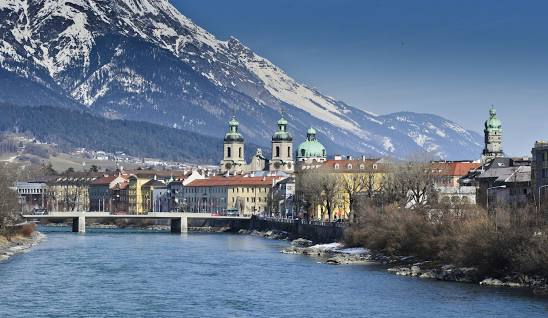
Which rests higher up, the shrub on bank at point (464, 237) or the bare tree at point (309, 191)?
the bare tree at point (309, 191)

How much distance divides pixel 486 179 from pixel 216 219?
65.9 meters

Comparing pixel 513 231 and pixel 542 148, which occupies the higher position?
pixel 542 148

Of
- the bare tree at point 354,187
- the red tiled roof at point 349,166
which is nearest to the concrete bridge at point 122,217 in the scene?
the red tiled roof at point 349,166

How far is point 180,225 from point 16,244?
55185 millimetres

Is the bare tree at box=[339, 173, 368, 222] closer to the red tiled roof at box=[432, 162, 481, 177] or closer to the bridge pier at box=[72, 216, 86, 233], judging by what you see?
the red tiled roof at box=[432, 162, 481, 177]

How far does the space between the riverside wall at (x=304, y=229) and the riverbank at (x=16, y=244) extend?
24.3 metres

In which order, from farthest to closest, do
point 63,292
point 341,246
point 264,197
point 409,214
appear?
point 264,197
point 341,246
point 409,214
point 63,292

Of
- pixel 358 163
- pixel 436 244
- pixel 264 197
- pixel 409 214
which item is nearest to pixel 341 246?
pixel 409 214

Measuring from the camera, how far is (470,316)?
189ft

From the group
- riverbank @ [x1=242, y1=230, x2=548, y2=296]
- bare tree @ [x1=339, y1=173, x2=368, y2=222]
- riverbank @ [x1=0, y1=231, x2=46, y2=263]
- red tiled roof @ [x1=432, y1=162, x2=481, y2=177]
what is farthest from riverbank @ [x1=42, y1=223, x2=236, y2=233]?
riverbank @ [x1=242, y1=230, x2=548, y2=296]

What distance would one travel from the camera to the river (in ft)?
196

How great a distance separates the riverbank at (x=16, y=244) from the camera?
95850 millimetres

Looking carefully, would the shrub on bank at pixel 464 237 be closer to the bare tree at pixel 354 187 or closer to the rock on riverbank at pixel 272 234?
the bare tree at pixel 354 187

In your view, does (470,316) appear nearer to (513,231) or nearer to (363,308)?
(363,308)
